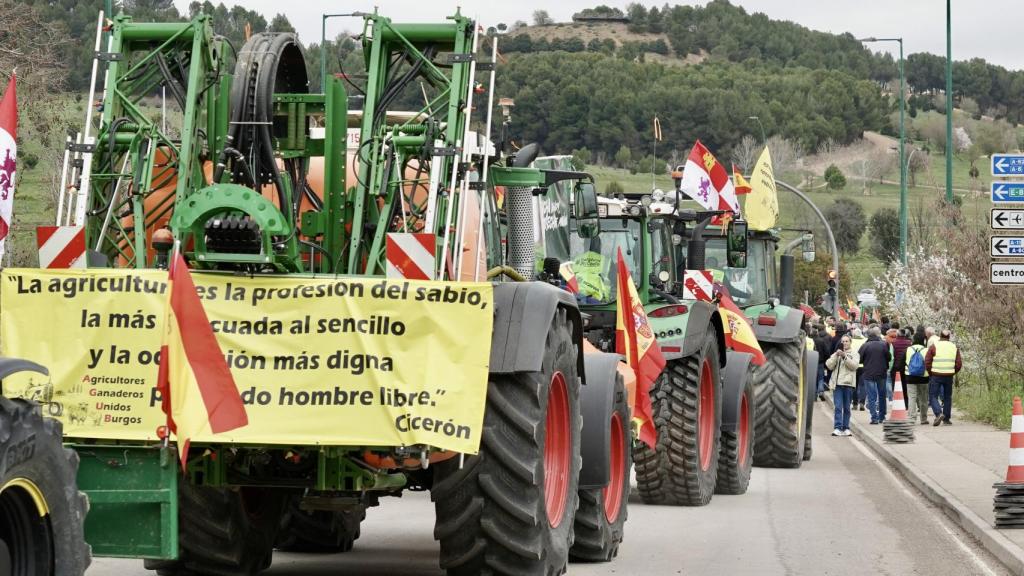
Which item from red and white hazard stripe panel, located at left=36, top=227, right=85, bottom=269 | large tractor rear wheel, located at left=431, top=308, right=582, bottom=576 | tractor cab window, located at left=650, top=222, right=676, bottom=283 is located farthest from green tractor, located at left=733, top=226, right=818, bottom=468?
red and white hazard stripe panel, located at left=36, top=227, right=85, bottom=269

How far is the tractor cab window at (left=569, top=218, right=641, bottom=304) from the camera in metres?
15.6

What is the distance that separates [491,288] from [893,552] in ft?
18.5

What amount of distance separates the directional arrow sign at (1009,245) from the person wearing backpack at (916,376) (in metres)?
14.0

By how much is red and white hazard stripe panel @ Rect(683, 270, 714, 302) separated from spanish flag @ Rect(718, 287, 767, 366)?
0.17m

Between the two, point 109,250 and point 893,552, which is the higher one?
point 109,250

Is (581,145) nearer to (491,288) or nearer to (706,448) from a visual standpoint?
(706,448)

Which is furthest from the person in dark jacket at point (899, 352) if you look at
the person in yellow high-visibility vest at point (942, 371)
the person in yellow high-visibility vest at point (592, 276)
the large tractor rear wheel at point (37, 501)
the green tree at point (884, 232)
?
the green tree at point (884, 232)

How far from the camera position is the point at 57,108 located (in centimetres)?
3016

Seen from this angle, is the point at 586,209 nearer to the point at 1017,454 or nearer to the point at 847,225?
the point at 1017,454

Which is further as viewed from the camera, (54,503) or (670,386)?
(670,386)

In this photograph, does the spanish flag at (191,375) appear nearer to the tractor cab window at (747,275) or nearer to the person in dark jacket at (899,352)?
the tractor cab window at (747,275)

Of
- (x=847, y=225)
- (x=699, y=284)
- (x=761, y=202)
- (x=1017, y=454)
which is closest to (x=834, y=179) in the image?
(x=847, y=225)

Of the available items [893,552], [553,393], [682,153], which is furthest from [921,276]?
[682,153]

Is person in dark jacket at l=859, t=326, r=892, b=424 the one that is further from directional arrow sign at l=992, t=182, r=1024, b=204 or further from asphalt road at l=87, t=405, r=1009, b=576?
directional arrow sign at l=992, t=182, r=1024, b=204
